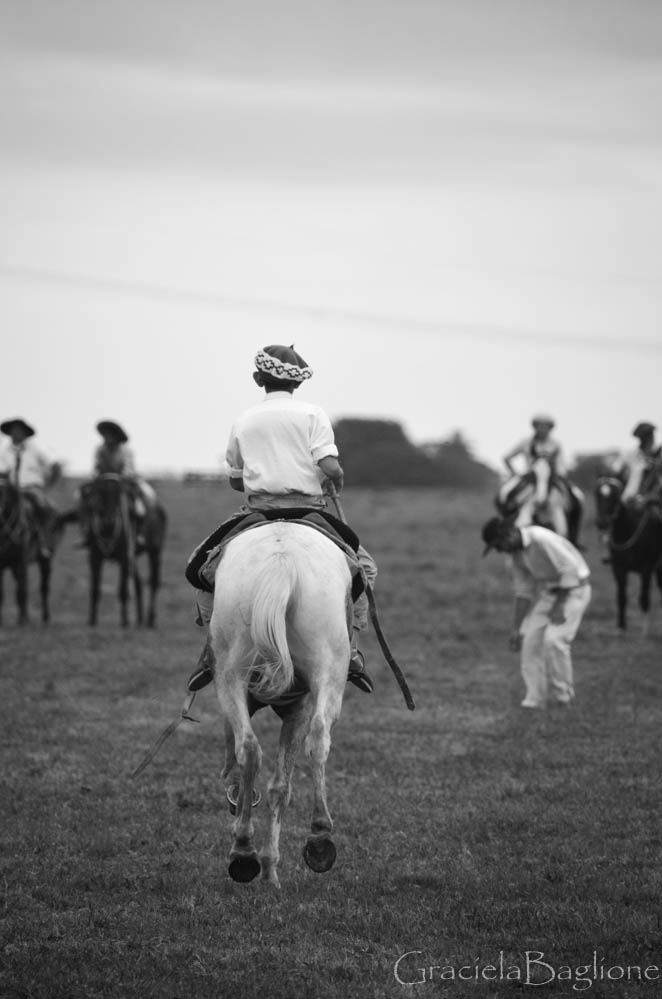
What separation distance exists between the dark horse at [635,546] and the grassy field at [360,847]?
4.23 m

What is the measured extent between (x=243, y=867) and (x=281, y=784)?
0.65 metres

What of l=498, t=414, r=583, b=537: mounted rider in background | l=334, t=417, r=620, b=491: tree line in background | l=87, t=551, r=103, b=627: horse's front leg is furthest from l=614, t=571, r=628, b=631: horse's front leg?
l=334, t=417, r=620, b=491: tree line in background

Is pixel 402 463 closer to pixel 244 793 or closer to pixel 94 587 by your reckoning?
pixel 94 587

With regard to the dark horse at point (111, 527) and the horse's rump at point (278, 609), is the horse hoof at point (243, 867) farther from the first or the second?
the dark horse at point (111, 527)

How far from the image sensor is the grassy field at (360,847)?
5.85 metres

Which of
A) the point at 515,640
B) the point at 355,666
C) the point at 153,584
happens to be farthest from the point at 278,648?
the point at 153,584

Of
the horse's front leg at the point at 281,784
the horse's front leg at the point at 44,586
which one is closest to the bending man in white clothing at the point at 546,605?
the horse's front leg at the point at 281,784

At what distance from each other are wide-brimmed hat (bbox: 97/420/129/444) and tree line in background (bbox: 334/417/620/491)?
35.2 meters

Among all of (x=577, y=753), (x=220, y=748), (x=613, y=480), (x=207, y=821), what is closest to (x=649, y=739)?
(x=577, y=753)

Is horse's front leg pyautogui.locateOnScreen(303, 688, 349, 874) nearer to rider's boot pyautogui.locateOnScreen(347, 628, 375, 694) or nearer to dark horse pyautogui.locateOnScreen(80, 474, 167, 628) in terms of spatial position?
rider's boot pyautogui.locateOnScreen(347, 628, 375, 694)

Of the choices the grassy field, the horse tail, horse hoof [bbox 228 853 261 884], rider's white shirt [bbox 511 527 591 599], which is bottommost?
the grassy field

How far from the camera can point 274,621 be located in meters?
6.59

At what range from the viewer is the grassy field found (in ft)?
19.2

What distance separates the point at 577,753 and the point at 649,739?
896 millimetres
